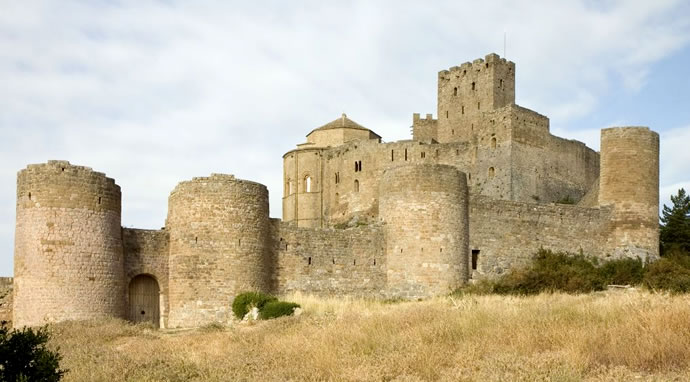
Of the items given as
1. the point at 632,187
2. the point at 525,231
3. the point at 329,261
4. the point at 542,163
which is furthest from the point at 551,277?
the point at 542,163

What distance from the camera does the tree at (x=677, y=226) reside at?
1438 inches

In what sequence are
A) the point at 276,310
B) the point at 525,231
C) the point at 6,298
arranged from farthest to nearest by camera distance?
the point at 525,231 → the point at 6,298 → the point at 276,310

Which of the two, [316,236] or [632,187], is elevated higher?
[632,187]

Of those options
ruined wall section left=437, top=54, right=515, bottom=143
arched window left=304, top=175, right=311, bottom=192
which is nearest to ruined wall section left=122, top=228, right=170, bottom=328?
arched window left=304, top=175, right=311, bottom=192

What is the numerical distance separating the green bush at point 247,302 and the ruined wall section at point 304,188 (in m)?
23.9

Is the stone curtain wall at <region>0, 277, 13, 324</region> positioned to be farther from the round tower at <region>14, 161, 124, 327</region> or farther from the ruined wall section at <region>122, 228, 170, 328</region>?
the ruined wall section at <region>122, 228, 170, 328</region>

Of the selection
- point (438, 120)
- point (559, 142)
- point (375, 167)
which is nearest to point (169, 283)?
point (375, 167)

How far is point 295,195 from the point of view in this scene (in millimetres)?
49219

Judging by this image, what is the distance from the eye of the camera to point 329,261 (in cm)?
2752

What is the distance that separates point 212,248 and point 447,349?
12.6 metres

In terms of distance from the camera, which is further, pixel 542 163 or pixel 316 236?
pixel 542 163

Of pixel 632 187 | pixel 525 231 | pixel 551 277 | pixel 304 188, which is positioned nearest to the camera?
pixel 551 277

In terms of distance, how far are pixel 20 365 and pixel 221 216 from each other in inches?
545

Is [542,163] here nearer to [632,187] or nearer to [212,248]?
[632,187]
